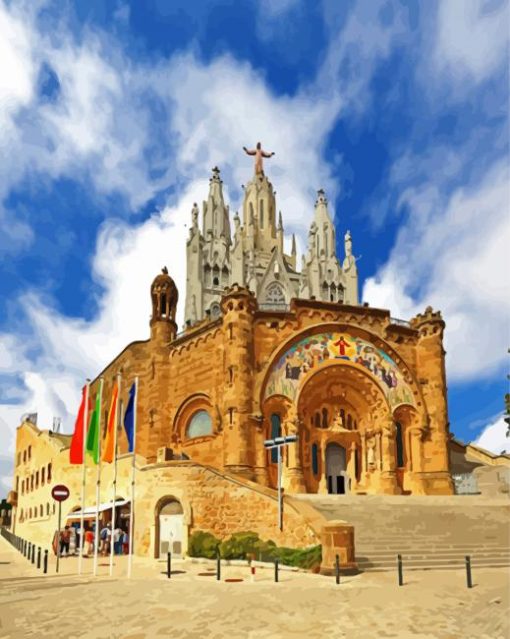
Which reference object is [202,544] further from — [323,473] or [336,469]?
[336,469]

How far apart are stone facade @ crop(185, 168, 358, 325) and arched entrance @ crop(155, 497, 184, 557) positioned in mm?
46964

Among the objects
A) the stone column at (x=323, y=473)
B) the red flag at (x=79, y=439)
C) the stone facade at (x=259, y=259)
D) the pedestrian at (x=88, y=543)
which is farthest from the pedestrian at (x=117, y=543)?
the stone facade at (x=259, y=259)

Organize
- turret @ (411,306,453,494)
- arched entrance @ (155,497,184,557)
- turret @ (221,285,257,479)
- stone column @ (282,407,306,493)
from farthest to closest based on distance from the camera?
turret @ (411,306,453,494)
stone column @ (282,407,306,493)
turret @ (221,285,257,479)
arched entrance @ (155,497,184,557)

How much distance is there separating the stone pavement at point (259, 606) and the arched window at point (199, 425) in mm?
14614

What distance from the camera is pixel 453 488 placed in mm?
33125

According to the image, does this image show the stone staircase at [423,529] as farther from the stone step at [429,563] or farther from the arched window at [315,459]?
the arched window at [315,459]

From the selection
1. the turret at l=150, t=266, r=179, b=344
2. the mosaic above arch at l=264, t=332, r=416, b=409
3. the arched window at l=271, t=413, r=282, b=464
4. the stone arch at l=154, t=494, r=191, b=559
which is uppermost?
the turret at l=150, t=266, r=179, b=344

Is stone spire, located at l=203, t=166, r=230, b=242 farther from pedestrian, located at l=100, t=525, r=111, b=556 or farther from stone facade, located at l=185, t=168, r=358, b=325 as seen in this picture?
pedestrian, located at l=100, t=525, r=111, b=556

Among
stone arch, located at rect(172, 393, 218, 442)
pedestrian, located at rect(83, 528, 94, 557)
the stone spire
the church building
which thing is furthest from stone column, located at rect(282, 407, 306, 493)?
the stone spire

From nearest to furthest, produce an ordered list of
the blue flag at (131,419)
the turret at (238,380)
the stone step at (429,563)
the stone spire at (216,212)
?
the stone step at (429,563), the blue flag at (131,419), the turret at (238,380), the stone spire at (216,212)

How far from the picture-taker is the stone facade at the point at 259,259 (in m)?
75.8

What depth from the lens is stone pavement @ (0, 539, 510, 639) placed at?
36.1 feet

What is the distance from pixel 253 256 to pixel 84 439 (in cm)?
5921

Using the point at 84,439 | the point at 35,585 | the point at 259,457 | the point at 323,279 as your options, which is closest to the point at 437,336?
the point at 259,457
